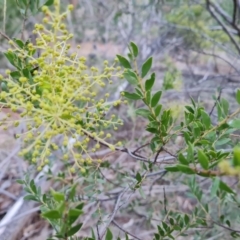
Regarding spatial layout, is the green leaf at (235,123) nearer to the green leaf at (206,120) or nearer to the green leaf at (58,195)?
the green leaf at (206,120)

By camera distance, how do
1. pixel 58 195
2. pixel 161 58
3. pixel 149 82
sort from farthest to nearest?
pixel 161 58 < pixel 149 82 < pixel 58 195

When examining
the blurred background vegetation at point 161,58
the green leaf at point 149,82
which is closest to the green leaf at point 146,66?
the green leaf at point 149,82

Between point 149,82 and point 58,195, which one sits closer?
point 58,195

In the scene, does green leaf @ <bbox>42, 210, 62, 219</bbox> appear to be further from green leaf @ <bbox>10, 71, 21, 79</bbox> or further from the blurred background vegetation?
the blurred background vegetation

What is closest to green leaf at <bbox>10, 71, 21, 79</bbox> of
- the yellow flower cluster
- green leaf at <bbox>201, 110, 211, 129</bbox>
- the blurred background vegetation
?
the yellow flower cluster

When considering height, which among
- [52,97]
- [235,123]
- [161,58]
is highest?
[52,97]

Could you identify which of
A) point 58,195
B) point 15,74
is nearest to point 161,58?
point 15,74

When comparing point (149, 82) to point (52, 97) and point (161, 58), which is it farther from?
point (161, 58)

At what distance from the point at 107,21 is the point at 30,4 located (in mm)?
2043

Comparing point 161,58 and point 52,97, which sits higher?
point 52,97

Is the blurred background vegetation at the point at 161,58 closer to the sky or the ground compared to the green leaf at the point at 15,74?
closer to the ground

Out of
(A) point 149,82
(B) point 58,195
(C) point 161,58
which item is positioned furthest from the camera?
(C) point 161,58

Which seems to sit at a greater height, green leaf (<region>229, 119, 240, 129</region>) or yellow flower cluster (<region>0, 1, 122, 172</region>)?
yellow flower cluster (<region>0, 1, 122, 172</region>)

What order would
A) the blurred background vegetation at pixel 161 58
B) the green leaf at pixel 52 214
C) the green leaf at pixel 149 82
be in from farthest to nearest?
the blurred background vegetation at pixel 161 58 < the green leaf at pixel 149 82 < the green leaf at pixel 52 214
